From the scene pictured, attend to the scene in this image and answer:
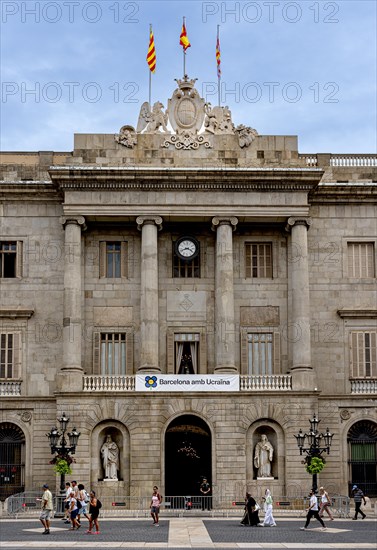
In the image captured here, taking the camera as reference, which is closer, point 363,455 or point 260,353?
point 363,455

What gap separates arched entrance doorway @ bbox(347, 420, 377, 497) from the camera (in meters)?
58.6

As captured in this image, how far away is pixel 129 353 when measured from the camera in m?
58.8

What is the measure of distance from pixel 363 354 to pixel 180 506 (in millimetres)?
13505

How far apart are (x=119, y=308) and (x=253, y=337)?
7.43 m

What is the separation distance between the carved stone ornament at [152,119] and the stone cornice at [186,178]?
10.1ft

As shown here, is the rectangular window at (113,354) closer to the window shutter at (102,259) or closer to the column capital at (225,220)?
the window shutter at (102,259)

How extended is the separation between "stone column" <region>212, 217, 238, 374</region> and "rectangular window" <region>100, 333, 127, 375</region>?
16.8 ft

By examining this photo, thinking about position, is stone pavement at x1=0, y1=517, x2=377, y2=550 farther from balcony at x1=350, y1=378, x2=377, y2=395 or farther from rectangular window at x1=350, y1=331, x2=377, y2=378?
rectangular window at x1=350, y1=331, x2=377, y2=378

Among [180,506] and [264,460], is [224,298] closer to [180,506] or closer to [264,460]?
[264,460]

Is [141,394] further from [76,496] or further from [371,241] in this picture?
[371,241]

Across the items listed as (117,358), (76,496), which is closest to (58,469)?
(76,496)

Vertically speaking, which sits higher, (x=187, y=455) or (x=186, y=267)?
(x=186, y=267)

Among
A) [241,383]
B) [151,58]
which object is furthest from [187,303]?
[151,58]

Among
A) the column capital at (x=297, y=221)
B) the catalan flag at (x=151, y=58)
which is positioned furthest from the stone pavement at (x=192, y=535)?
the catalan flag at (x=151, y=58)
